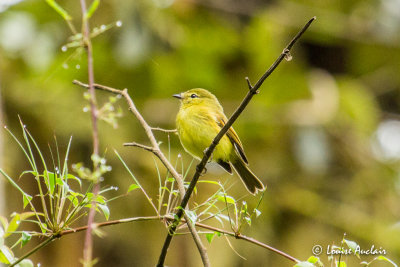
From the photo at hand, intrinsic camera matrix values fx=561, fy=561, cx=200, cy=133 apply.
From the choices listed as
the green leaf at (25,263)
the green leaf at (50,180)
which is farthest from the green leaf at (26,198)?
the green leaf at (25,263)

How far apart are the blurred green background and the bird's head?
2.56 meters

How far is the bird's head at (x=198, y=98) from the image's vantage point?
4225 millimetres

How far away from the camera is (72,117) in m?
7.67

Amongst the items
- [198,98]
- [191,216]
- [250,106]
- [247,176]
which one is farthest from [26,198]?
[250,106]

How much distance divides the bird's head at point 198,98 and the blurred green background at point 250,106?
2564 millimetres

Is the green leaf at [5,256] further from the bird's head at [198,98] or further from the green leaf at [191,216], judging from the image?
the bird's head at [198,98]

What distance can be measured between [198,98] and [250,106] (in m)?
4.54

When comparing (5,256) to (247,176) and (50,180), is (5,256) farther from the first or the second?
(247,176)

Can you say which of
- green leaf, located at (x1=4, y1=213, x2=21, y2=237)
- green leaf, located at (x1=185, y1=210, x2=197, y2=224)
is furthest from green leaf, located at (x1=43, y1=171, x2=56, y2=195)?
green leaf, located at (x1=185, y1=210, x2=197, y2=224)

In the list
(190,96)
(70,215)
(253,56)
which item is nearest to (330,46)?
(253,56)

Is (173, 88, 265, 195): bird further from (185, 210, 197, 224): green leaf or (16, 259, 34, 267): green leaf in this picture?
(16, 259, 34, 267): green leaf

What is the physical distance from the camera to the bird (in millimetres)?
3686

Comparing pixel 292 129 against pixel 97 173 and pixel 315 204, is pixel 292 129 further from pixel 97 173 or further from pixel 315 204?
pixel 97 173

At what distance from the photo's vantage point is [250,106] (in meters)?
8.73
